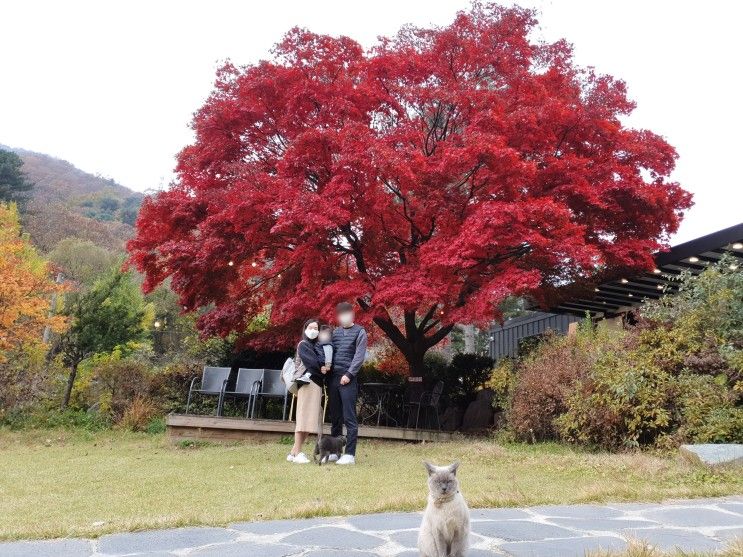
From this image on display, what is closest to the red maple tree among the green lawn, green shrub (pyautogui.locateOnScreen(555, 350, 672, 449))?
green shrub (pyautogui.locateOnScreen(555, 350, 672, 449))

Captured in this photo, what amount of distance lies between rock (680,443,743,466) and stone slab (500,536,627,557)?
2.52m

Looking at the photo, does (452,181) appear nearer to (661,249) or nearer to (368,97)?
(368,97)

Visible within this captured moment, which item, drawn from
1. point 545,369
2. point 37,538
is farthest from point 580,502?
point 545,369

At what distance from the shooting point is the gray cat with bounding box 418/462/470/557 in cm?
247

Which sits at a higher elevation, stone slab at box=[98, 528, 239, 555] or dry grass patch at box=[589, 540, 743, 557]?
dry grass patch at box=[589, 540, 743, 557]

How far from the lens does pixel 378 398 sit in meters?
10.4

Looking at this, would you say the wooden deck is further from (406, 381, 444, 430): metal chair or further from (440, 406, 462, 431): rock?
(440, 406, 462, 431): rock

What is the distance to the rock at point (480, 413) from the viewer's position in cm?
1134

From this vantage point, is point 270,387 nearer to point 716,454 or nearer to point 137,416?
point 137,416

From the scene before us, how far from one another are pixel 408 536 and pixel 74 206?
156 ft

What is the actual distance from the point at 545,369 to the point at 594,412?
1238 millimetres

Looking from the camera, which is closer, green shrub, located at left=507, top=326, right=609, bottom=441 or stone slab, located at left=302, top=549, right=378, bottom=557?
stone slab, located at left=302, top=549, right=378, bottom=557

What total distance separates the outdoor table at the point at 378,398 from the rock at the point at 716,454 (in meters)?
5.47

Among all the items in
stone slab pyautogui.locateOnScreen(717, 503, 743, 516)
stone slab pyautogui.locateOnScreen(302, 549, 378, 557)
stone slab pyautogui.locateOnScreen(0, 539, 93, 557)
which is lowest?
stone slab pyautogui.locateOnScreen(0, 539, 93, 557)
